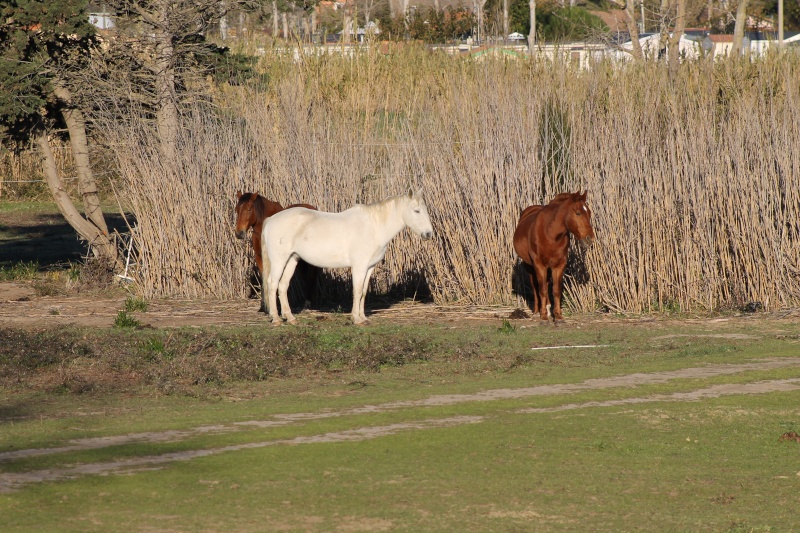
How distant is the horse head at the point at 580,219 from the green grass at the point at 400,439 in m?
1.40

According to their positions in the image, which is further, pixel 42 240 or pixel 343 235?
pixel 42 240

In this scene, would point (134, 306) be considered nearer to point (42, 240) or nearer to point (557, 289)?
point (557, 289)

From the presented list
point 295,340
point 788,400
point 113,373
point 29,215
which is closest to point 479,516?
point 788,400

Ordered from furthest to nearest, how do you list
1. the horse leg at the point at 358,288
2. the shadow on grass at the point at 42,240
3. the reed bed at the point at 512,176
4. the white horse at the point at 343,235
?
the shadow on grass at the point at 42,240
the reed bed at the point at 512,176
the horse leg at the point at 358,288
the white horse at the point at 343,235

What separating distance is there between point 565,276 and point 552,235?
60.0 inches

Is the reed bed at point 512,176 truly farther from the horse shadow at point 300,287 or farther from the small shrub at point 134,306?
the small shrub at point 134,306

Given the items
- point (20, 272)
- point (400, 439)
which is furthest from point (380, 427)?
point (20, 272)

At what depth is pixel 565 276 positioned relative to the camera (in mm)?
13633

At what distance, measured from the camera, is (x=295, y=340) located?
34.6ft

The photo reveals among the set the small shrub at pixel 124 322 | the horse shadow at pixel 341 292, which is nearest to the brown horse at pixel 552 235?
the horse shadow at pixel 341 292

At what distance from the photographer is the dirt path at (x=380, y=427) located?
6.00m

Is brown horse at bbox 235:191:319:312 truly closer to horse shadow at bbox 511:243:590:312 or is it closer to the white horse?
the white horse

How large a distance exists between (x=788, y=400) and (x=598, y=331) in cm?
389

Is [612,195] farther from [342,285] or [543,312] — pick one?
[342,285]
